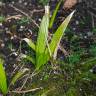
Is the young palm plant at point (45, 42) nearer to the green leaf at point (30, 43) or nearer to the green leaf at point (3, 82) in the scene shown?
the green leaf at point (30, 43)

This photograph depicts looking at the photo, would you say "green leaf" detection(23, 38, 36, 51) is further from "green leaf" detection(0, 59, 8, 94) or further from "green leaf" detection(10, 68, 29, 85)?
"green leaf" detection(0, 59, 8, 94)

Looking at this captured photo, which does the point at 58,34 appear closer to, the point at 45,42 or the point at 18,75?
the point at 45,42

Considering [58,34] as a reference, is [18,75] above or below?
Result: below

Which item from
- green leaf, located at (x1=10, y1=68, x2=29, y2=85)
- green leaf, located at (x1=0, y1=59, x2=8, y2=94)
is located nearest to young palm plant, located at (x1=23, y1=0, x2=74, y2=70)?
green leaf, located at (x1=10, y1=68, x2=29, y2=85)

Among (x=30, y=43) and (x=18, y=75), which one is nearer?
(x=18, y=75)

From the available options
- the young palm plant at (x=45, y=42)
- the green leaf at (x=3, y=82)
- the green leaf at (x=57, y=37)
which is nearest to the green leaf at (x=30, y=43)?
the young palm plant at (x=45, y=42)

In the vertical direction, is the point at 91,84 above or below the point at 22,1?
below

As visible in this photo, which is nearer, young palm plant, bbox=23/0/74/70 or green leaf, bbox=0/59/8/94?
green leaf, bbox=0/59/8/94

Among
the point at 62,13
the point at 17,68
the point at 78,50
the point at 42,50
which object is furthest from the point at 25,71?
the point at 62,13

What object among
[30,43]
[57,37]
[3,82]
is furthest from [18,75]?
[57,37]

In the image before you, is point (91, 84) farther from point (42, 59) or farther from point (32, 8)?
point (32, 8)

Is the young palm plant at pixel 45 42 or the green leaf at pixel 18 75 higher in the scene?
the young palm plant at pixel 45 42
